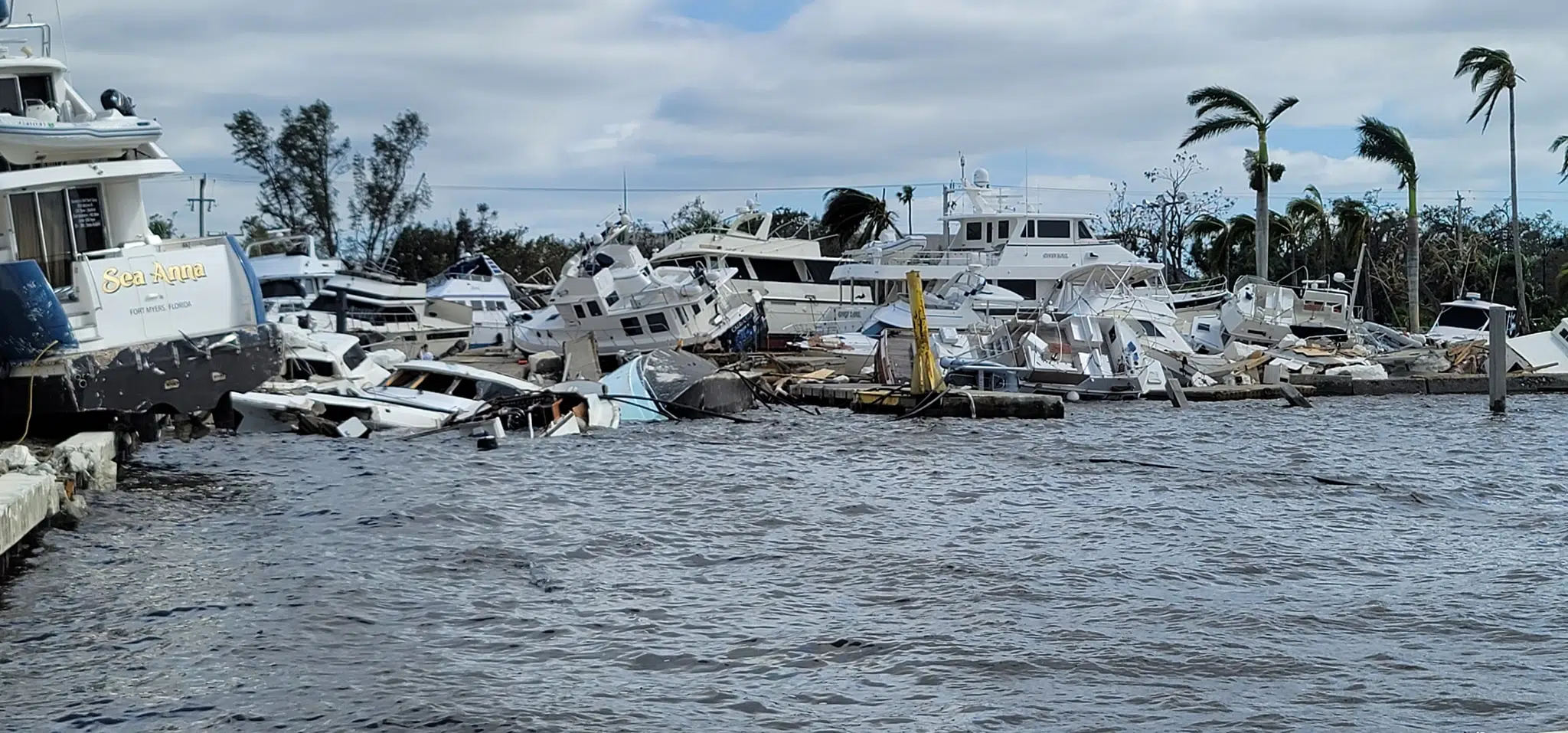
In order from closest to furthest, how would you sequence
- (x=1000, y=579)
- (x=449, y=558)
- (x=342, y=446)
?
1. (x=1000, y=579)
2. (x=449, y=558)
3. (x=342, y=446)

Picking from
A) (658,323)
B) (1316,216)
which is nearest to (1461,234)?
(1316,216)

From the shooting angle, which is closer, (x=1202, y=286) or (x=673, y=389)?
(x=673, y=389)

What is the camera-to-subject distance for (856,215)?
226 feet

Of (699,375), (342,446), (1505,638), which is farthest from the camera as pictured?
(699,375)

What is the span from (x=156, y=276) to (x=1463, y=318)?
3986 cm

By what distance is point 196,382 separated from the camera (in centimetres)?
1936

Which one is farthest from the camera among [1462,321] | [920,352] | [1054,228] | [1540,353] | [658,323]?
[1054,228]

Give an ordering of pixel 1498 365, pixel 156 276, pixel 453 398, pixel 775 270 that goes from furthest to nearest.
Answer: pixel 775 270
pixel 1498 365
pixel 453 398
pixel 156 276

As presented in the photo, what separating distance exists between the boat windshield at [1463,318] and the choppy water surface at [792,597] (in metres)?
26.1

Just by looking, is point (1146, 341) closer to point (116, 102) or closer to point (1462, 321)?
point (1462, 321)

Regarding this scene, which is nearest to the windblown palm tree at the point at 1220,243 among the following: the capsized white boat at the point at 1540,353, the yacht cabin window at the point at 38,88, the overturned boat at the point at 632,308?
the capsized white boat at the point at 1540,353

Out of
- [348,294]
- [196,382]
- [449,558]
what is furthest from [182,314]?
[348,294]

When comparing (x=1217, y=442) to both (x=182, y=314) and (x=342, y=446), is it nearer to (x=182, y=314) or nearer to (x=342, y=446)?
(x=342, y=446)

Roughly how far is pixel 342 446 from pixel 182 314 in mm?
4394
